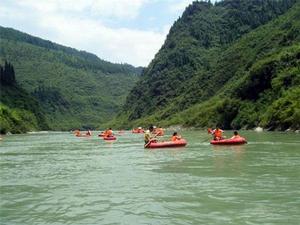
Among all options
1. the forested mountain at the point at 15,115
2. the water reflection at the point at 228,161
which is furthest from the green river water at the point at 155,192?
the forested mountain at the point at 15,115

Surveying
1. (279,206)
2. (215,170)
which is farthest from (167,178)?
(279,206)

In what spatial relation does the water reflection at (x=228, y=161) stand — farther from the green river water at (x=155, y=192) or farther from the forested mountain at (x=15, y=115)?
the forested mountain at (x=15, y=115)

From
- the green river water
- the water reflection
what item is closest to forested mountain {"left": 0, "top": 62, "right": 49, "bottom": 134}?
the water reflection

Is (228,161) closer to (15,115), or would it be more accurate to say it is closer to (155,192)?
(155,192)

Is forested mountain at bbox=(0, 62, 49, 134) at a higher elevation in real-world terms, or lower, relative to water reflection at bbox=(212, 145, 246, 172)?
higher

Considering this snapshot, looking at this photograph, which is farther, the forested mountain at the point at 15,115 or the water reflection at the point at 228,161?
the forested mountain at the point at 15,115

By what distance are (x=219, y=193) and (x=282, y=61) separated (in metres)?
113

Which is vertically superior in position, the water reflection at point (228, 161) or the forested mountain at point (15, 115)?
the forested mountain at point (15, 115)

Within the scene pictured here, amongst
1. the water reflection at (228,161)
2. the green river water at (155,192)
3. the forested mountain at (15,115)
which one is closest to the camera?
the green river water at (155,192)

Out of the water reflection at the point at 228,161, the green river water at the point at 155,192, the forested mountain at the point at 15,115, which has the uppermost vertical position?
the forested mountain at the point at 15,115

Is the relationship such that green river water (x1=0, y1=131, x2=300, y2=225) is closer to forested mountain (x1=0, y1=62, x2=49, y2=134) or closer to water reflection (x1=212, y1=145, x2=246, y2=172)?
water reflection (x1=212, y1=145, x2=246, y2=172)

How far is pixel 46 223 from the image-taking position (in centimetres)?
1714

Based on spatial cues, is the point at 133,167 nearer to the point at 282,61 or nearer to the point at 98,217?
the point at 98,217

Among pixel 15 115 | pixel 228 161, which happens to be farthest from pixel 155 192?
pixel 15 115
